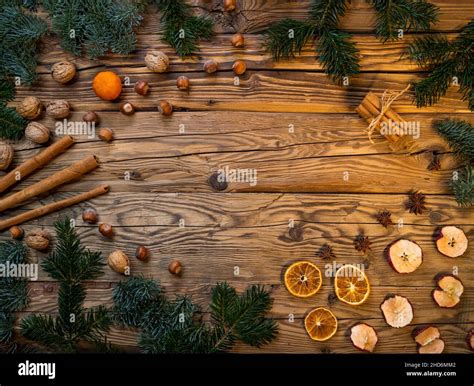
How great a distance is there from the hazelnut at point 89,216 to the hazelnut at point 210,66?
671 mm

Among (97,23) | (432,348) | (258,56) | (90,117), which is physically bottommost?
(432,348)

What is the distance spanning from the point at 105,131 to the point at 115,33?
1.17ft

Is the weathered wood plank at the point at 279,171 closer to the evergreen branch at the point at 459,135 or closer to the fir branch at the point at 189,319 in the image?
the evergreen branch at the point at 459,135

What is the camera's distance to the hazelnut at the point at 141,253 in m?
1.79

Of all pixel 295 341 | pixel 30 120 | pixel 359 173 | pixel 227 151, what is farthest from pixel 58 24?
pixel 295 341

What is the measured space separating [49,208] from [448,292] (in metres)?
1.50

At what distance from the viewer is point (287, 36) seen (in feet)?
5.82

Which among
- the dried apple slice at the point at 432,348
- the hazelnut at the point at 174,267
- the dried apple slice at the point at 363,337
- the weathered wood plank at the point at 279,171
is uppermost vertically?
the weathered wood plank at the point at 279,171

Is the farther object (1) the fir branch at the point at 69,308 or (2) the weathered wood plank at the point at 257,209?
(2) the weathered wood plank at the point at 257,209

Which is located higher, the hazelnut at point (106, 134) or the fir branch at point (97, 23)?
the fir branch at point (97, 23)

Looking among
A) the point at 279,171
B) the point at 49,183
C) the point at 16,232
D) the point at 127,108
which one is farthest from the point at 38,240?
the point at 279,171

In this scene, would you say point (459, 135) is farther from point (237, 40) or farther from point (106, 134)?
point (106, 134)

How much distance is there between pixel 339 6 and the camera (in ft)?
5.78

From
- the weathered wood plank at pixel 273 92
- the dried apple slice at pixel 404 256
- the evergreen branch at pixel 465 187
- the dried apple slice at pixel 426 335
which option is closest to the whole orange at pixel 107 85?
the weathered wood plank at pixel 273 92
